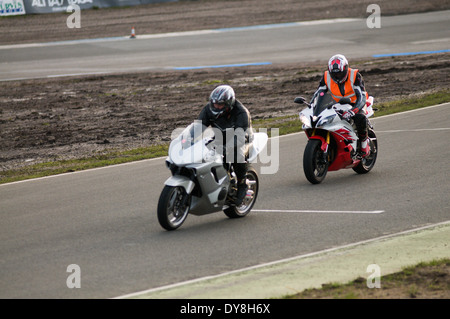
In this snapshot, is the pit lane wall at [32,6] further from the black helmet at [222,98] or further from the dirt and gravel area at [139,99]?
the black helmet at [222,98]

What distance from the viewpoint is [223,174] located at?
1002cm

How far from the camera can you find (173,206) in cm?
959

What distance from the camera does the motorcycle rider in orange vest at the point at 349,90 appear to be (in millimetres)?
12898

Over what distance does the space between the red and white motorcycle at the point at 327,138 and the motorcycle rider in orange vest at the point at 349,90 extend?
0.33ft

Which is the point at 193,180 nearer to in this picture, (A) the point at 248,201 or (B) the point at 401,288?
(A) the point at 248,201

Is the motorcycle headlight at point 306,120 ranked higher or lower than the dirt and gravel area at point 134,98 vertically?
higher

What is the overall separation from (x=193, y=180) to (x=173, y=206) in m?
0.42

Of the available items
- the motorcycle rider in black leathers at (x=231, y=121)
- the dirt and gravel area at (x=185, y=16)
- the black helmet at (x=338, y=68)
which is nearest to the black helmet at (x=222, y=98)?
the motorcycle rider in black leathers at (x=231, y=121)

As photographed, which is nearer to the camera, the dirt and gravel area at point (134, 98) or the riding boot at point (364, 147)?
the riding boot at point (364, 147)

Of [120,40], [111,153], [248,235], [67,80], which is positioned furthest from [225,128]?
[120,40]

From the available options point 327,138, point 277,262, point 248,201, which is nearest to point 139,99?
point 327,138

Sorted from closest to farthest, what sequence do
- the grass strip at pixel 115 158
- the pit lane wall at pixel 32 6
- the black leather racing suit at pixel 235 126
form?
the black leather racing suit at pixel 235 126 → the grass strip at pixel 115 158 → the pit lane wall at pixel 32 6

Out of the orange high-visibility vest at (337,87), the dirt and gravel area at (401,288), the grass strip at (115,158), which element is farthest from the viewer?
the grass strip at (115,158)
